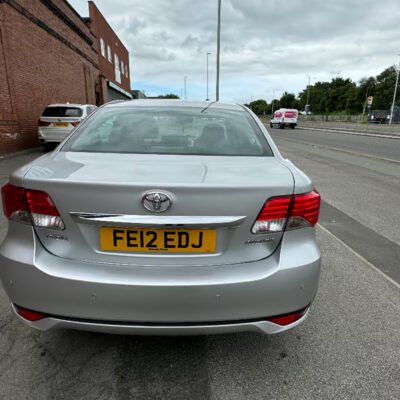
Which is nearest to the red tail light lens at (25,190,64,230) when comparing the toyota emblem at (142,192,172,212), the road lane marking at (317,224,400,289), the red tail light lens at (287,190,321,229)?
the toyota emblem at (142,192,172,212)

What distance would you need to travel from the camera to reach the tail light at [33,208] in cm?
158

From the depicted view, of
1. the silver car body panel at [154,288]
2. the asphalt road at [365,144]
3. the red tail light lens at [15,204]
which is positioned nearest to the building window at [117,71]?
the asphalt road at [365,144]

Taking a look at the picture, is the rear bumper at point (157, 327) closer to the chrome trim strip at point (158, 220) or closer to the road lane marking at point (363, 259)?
the chrome trim strip at point (158, 220)

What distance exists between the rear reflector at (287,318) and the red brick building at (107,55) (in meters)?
26.9

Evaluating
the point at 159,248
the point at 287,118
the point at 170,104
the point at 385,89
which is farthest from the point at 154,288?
the point at 385,89

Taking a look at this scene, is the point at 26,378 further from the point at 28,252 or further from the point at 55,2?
the point at 55,2

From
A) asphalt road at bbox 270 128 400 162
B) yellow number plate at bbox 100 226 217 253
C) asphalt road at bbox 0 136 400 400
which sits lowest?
asphalt road at bbox 270 128 400 162

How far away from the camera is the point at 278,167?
1.86 meters

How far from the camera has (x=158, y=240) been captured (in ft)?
5.11

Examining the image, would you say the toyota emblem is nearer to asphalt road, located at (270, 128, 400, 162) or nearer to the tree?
asphalt road, located at (270, 128, 400, 162)

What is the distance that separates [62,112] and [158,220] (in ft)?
36.5

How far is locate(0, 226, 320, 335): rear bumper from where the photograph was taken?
155 cm

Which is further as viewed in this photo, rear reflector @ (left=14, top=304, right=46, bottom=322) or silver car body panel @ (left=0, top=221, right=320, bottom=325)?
rear reflector @ (left=14, top=304, right=46, bottom=322)

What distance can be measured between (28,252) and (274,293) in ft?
4.00
